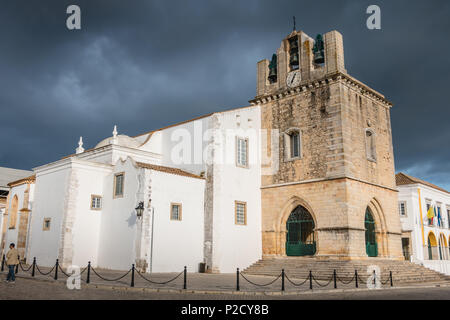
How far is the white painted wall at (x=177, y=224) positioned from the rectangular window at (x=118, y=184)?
8.16 ft

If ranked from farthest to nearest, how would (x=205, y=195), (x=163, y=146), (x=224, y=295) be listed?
(x=163, y=146)
(x=205, y=195)
(x=224, y=295)

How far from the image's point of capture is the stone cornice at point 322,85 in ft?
73.6

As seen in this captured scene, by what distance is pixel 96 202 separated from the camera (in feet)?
75.3

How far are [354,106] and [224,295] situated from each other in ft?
47.3

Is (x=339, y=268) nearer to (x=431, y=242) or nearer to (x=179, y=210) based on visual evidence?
(x=179, y=210)

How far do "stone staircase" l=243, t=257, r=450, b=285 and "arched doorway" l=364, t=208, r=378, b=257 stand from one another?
0.80m

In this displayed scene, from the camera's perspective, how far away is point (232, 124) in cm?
2403

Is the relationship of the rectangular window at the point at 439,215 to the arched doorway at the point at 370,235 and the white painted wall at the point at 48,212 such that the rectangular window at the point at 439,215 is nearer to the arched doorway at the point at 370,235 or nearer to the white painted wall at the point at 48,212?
the arched doorway at the point at 370,235

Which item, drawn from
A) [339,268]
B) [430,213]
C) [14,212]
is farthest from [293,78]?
[14,212]

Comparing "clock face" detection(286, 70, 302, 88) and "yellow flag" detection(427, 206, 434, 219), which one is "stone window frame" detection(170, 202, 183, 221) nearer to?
"clock face" detection(286, 70, 302, 88)

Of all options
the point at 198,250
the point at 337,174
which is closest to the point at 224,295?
the point at 198,250

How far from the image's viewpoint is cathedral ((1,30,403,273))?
2083cm

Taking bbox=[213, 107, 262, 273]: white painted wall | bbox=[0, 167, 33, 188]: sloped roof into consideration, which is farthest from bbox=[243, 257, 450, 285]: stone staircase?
bbox=[0, 167, 33, 188]: sloped roof
